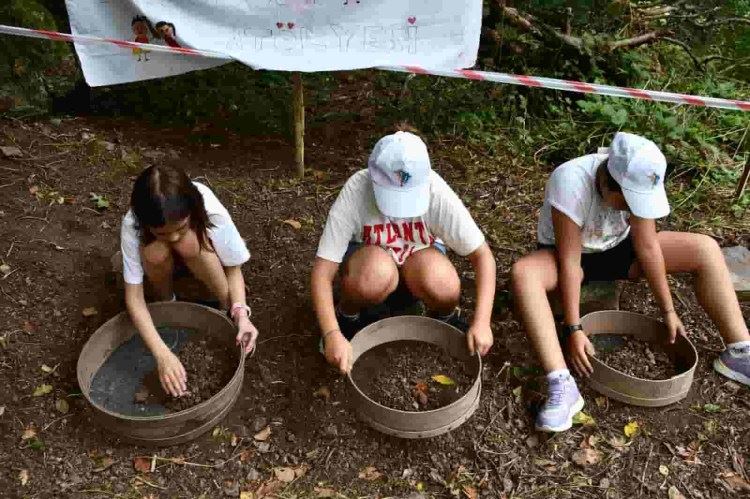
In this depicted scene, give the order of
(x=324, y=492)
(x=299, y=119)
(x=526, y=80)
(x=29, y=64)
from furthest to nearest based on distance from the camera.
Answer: (x=29, y=64), (x=299, y=119), (x=526, y=80), (x=324, y=492)

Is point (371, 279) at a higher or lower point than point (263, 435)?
higher

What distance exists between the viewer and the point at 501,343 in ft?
8.84

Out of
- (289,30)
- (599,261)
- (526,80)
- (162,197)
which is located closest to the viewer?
(162,197)

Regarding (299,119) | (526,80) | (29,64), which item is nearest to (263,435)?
(299,119)

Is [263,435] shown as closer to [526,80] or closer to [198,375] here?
[198,375]

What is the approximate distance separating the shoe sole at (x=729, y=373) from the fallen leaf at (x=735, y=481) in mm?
420

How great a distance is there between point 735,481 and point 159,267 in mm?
2156

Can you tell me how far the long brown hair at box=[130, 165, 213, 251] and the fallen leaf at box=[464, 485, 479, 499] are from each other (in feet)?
4.22

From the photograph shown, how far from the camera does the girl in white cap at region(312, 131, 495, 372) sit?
212cm

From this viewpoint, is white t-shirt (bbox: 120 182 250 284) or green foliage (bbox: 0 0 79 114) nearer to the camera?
white t-shirt (bbox: 120 182 250 284)

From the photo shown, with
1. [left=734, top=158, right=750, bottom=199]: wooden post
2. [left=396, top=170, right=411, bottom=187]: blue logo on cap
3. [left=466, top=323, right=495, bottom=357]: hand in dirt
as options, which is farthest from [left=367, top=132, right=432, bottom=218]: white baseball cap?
[left=734, top=158, right=750, bottom=199]: wooden post

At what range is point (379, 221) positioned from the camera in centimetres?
237

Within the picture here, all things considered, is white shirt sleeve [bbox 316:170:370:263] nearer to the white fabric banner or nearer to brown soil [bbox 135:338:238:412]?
brown soil [bbox 135:338:238:412]

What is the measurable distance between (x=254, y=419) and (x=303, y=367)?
299mm
